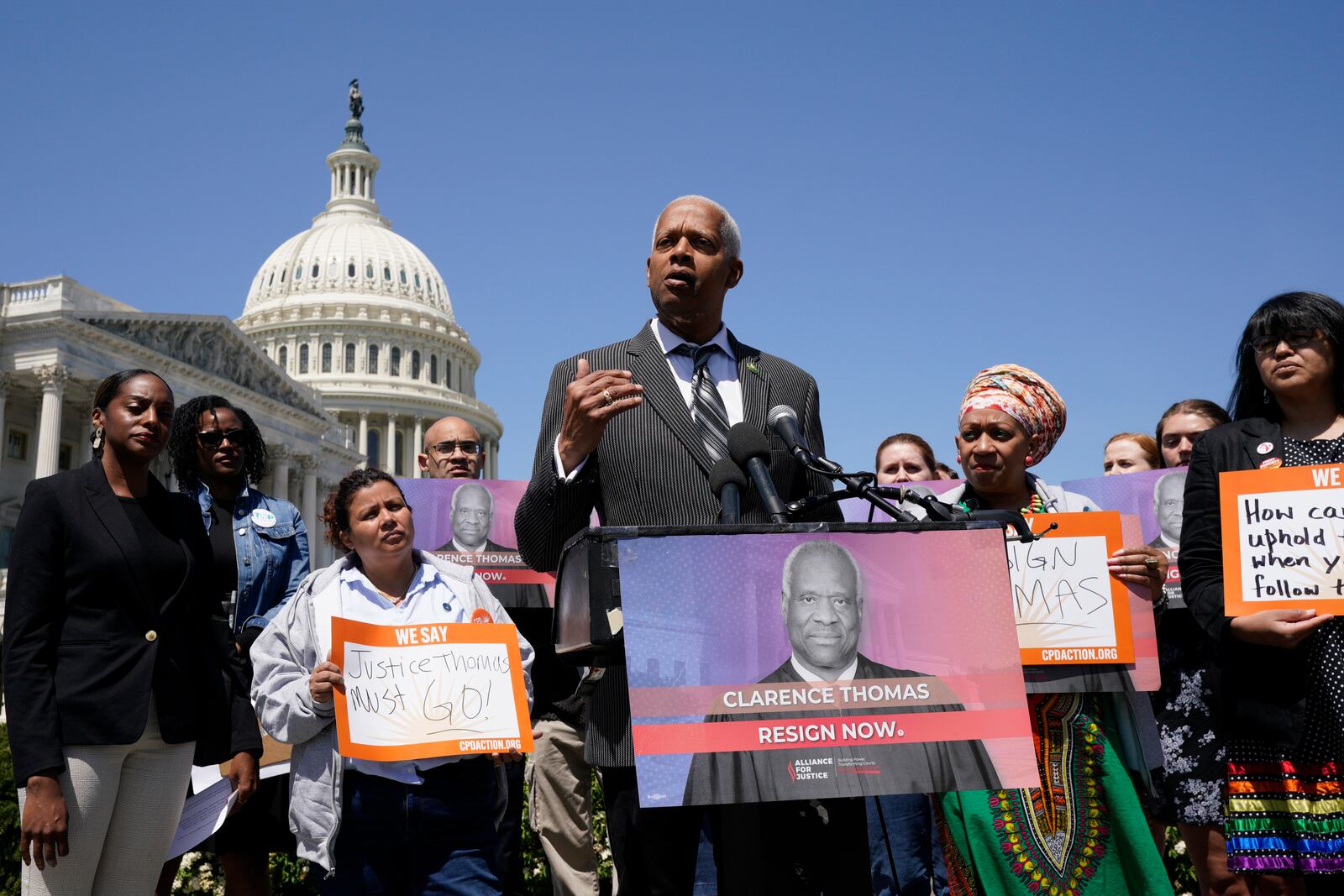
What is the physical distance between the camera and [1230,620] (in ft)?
9.87

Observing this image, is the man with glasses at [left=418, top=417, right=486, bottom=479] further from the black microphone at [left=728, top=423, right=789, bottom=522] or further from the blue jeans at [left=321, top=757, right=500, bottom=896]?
the black microphone at [left=728, top=423, right=789, bottom=522]

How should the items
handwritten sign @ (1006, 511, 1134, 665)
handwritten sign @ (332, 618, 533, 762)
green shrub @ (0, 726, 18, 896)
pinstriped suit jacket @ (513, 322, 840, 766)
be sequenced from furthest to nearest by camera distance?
1. green shrub @ (0, 726, 18, 896)
2. handwritten sign @ (332, 618, 533, 762)
3. handwritten sign @ (1006, 511, 1134, 665)
4. pinstriped suit jacket @ (513, 322, 840, 766)

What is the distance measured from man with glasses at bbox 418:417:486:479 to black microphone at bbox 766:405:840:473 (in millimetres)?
4311

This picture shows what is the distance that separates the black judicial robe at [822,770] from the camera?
1.87m

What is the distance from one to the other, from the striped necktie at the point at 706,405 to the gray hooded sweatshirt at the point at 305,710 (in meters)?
1.42

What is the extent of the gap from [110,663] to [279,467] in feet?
178

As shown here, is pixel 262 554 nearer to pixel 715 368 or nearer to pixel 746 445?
pixel 715 368

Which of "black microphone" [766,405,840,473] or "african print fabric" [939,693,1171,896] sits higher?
"black microphone" [766,405,840,473]

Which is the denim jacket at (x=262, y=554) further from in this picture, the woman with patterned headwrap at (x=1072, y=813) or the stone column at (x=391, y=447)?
the stone column at (x=391, y=447)

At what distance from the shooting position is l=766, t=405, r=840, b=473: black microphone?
2.25m

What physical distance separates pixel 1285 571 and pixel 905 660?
1421 mm

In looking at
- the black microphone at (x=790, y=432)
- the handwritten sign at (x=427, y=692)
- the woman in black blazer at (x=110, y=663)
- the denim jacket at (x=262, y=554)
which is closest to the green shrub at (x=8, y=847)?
the denim jacket at (x=262, y=554)

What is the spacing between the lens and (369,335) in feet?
274

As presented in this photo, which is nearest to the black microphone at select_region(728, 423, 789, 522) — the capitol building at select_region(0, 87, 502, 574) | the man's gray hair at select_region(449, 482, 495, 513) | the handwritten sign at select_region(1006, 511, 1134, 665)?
the handwritten sign at select_region(1006, 511, 1134, 665)
